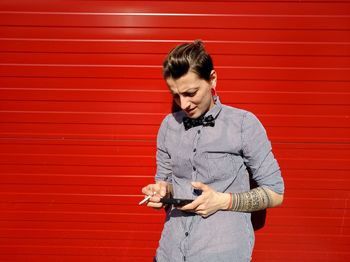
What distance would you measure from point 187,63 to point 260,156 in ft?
2.11

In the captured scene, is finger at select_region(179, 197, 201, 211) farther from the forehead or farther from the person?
the forehead

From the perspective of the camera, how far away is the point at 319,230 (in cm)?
294

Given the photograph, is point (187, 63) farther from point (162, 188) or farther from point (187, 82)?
point (162, 188)

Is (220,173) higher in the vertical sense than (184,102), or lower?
lower

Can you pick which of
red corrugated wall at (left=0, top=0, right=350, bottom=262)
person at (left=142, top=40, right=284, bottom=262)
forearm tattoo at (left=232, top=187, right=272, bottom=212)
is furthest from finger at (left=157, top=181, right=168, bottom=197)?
red corrugated wall at (left=0, top=0, right=350, bottom=262)

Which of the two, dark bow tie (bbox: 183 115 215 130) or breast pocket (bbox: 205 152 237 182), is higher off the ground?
dark bow tie (bbox: 183 115 215 130)

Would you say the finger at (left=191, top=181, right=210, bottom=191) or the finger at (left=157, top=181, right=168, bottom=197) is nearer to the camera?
the finger at (left=191, top=181, right=210, bottom=191)

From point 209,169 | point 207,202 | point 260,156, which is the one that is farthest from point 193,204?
point 260,156

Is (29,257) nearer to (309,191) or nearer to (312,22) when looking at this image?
(309,191)

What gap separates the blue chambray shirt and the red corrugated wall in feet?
2.61

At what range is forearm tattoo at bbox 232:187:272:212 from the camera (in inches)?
75.0

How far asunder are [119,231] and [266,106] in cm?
163

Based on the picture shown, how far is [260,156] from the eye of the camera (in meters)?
1.90

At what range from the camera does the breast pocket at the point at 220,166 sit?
1960mm
